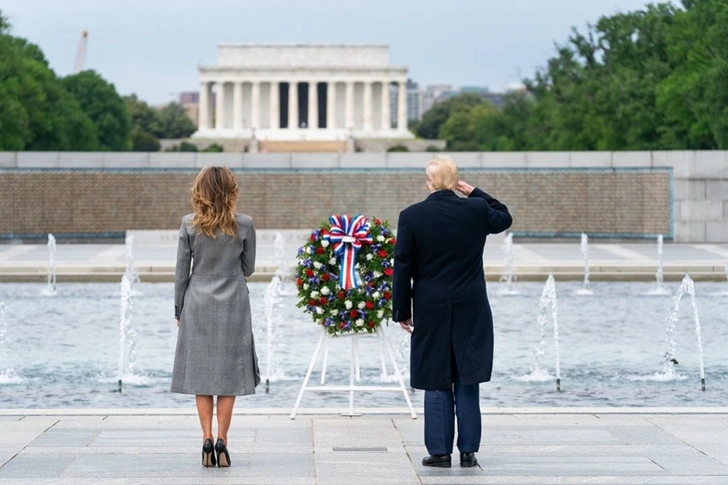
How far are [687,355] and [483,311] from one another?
21.4ft

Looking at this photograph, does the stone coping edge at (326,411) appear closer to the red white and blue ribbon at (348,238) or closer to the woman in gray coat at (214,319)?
the red white and blue ribbon at (348,238)

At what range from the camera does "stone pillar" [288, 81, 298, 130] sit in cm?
11256

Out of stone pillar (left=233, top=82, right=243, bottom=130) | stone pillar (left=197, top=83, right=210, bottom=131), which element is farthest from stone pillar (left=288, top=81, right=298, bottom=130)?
stone pillar (left=197, top=83, right=210, bottom=131)

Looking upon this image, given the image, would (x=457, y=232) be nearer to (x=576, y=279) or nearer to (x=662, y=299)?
(x=662, y=299)

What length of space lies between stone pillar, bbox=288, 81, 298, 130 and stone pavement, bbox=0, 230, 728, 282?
83.5 m

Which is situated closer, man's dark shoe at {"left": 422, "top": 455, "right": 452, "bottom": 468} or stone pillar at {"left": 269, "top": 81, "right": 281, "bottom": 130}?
man's dark shoe at {"left": 422, "top": 455, "right": 452, "bottom": 468}

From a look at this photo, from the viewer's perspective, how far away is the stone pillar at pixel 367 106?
11194 centimetres

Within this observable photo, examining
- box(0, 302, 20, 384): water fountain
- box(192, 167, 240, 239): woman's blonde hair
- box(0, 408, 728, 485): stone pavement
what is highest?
box(192, 167, 240, 239): woman's blonde hair

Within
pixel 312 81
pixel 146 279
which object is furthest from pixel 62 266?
pixel 312 81

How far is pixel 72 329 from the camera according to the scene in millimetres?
15695

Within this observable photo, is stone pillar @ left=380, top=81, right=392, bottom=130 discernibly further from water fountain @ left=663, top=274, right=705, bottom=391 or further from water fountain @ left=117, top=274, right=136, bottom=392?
water fountain @ left=117, top=274, right=136, bottom=392

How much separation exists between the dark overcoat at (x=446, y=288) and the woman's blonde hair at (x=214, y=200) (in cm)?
92

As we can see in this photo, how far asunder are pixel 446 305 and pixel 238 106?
10682 centimetres

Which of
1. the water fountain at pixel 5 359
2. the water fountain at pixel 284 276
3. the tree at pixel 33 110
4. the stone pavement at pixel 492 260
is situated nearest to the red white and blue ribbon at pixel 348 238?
the water fountain at pixel 5 359
